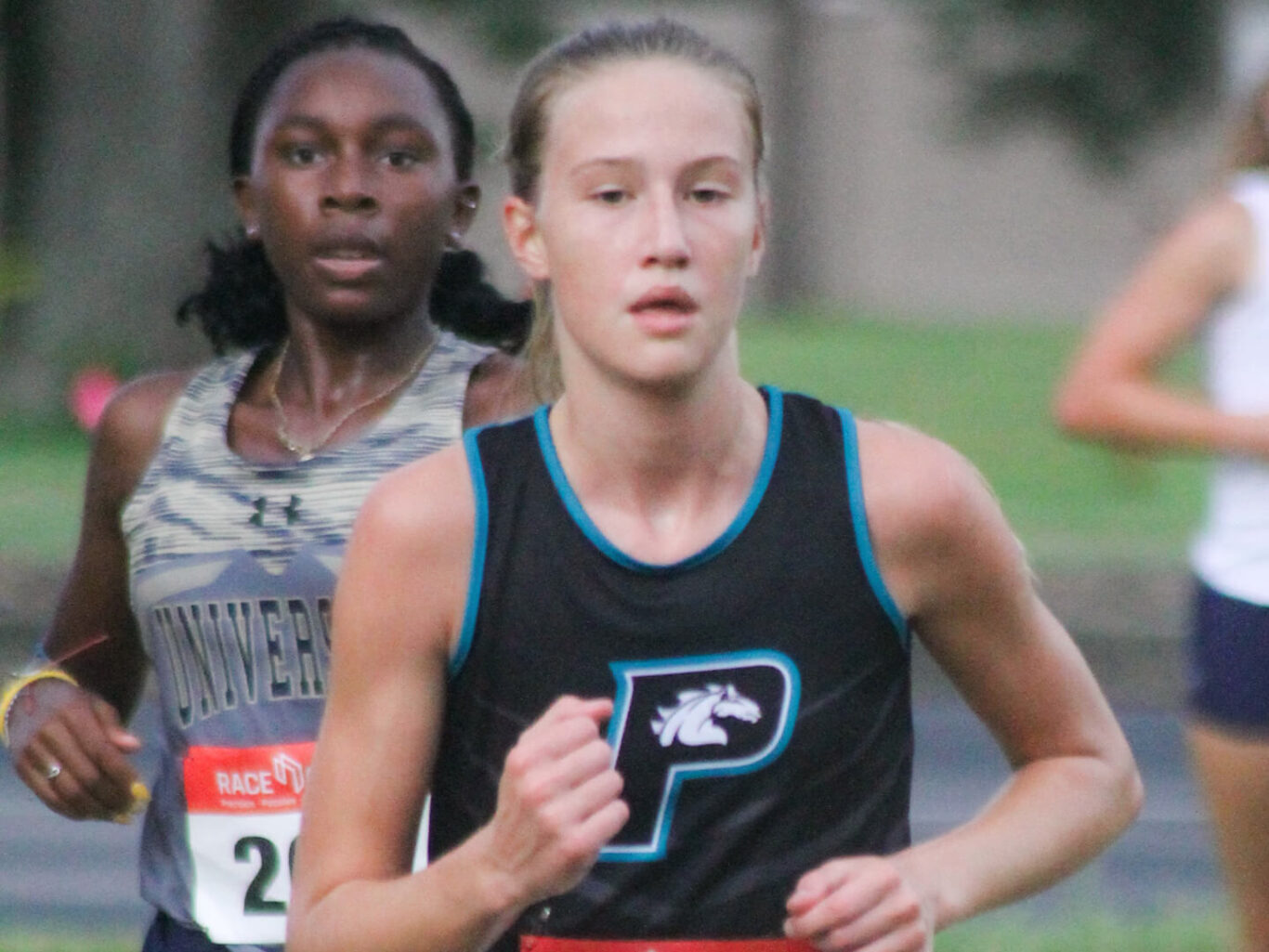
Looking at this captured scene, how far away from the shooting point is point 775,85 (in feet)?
94.0

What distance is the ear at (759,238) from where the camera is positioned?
7.33 feet

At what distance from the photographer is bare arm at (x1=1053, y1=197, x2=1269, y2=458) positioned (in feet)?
11.8

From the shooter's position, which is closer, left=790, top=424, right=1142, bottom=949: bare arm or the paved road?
left=790, top=424, right=1142, bottom=949: bare arm

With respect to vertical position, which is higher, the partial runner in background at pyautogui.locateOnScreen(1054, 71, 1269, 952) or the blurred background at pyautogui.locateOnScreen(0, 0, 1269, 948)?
the blurred background at pyautogui.locateOnScreen(0, 0, 1269, 948)

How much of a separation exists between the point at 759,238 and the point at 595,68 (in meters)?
0.22

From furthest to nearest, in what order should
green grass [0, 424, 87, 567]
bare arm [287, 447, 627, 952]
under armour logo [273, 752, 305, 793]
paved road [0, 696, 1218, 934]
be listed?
green grass [0, 424, 87, 567], paved road [0, 696, 1218, 934], under armour logo [273, 752, 305, 793], bare arm [287, 447, 627, 952]

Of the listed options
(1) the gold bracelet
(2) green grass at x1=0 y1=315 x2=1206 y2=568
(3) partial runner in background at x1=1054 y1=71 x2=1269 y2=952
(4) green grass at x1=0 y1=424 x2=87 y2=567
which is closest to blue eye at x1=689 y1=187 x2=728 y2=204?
(1) the gold bracelet

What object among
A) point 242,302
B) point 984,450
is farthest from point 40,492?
point 242,302

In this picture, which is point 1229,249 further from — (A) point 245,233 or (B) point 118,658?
(B) point 118,658

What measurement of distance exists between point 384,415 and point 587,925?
975 millimetres

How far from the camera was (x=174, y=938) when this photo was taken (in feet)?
9.64

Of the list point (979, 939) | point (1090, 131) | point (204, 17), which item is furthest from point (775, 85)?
point (979, 939)

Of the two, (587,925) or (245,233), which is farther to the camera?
(245,233)

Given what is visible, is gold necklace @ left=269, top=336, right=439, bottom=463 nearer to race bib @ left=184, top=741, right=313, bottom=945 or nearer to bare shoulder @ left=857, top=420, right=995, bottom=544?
race bib @ left=184, top=741, right=313, bottom=945
